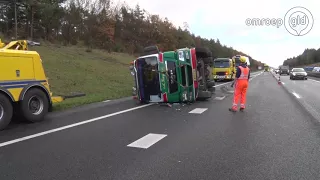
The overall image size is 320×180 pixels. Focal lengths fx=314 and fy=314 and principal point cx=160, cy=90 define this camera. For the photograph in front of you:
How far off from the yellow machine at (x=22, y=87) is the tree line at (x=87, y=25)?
25.7 meters

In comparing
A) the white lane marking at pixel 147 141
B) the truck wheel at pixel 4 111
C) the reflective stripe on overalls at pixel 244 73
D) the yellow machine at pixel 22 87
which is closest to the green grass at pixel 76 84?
the yellow machine at pixel 22 87

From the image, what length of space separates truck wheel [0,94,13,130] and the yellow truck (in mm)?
24209

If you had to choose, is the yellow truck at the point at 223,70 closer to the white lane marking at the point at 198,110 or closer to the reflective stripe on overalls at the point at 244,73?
the reflective stripe on overalls at the point at 244,73

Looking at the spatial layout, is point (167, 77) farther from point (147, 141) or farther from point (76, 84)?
point (76, 84)

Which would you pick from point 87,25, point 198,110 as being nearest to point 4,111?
point 198,110

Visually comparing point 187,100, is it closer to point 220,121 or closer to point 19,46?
point 220,121

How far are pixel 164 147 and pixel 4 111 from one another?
4076mm

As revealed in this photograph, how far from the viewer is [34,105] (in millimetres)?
8297

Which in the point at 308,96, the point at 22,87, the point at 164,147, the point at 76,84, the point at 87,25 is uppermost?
the point at 87,25

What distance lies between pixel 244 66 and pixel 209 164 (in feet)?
20.3

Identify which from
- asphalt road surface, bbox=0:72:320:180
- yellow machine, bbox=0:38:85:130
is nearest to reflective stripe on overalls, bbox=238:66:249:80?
asphalt road surface, bbox=0:72:320:180

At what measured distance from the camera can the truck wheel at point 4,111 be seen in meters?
7.16

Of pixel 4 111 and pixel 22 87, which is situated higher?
pixel 22 87

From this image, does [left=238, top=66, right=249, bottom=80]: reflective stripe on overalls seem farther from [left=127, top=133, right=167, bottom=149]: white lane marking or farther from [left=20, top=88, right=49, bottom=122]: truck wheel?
[left=20, top=88, right=49, bottom=122]: truck wheel
